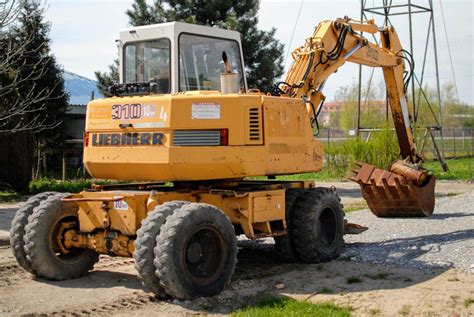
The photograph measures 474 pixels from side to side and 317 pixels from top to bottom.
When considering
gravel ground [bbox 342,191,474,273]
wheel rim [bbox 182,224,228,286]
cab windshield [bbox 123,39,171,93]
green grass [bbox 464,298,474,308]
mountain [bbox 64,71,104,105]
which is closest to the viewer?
green grass [bbox 464,298,474,308]

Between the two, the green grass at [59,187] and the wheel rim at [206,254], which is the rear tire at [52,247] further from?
the green grass at [59,187]

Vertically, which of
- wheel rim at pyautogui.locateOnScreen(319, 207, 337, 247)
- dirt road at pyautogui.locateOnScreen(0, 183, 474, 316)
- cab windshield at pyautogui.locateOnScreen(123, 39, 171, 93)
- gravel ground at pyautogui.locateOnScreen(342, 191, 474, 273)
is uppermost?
cab windshield at pyautogui.locateOnScreen(123, 39, 171, 93)

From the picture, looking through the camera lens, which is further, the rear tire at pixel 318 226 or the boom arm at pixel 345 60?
the boom arm at pixel 345 60

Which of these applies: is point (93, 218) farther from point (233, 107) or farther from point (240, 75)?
point (240, 75)

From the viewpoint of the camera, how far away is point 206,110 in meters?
9.22

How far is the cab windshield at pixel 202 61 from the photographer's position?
9930mm

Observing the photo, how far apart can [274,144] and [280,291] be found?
83.5 inches

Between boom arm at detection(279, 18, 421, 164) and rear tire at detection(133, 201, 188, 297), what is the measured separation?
365 centimetres

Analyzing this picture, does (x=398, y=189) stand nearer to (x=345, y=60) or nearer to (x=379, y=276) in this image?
(x=345, y=60)

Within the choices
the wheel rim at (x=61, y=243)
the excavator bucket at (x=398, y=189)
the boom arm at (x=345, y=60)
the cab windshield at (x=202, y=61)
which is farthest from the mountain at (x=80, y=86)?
the wheel rim at (x=61, y=243)

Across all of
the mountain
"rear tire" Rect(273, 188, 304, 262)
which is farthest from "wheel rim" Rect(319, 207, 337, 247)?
the mountain

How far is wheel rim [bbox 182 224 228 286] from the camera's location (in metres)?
8.46

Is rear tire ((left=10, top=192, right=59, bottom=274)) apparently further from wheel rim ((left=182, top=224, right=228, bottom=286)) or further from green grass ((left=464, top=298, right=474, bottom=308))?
green grass ((left=464, top=298, right=474, bottom=308))

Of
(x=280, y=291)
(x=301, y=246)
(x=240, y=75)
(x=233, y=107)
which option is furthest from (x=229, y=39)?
(x=280, y=291)
